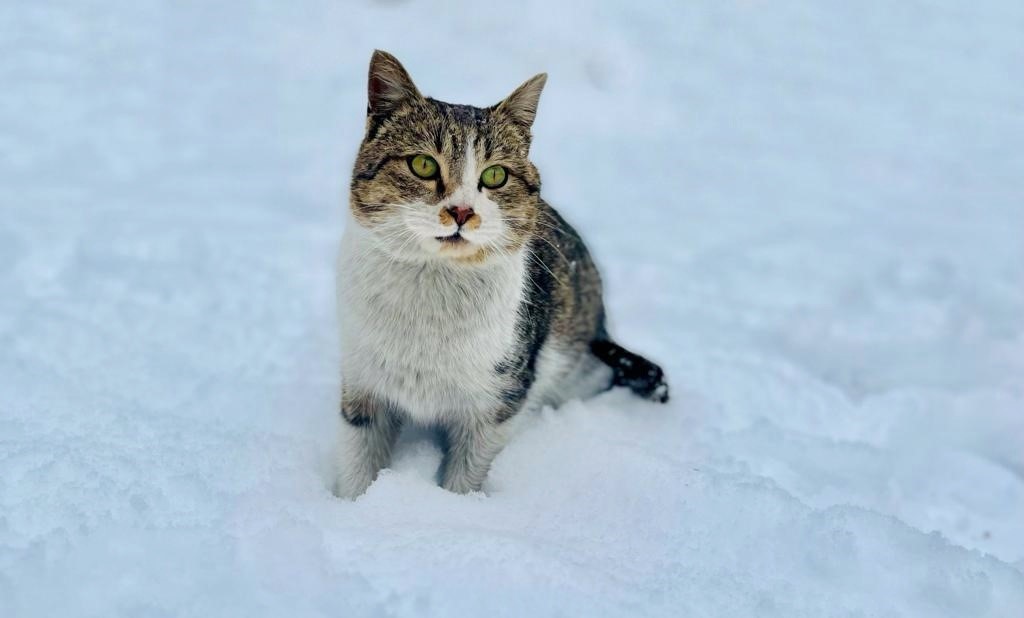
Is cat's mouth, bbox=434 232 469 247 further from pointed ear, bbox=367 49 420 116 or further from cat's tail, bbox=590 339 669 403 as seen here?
cat's tail, bbox=590 339 669 403

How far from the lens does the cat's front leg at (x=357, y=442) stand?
268 cm

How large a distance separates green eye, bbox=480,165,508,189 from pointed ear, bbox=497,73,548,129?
0.22 meters

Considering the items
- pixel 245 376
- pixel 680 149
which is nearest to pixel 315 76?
pixel 680 149

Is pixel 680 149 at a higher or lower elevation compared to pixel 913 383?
higher

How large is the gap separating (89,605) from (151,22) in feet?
17.2

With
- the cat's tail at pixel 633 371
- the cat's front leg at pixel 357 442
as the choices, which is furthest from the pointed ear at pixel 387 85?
the cat's tail at pixel 633 371

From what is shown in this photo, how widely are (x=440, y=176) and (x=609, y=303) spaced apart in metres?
1.96

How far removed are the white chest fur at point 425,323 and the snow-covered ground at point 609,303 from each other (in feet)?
1.01

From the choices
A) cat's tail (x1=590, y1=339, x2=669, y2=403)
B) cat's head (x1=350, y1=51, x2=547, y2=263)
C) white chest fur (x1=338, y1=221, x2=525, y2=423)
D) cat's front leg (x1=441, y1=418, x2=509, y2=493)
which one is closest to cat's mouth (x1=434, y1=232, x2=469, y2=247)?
cat's head (x1=350, y1=51, x2=547, y2=263)

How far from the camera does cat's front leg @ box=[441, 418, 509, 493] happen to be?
269cm

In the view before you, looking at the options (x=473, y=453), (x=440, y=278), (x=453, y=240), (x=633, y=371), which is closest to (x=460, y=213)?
(x=453, y=240)

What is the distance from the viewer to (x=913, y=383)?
369cm

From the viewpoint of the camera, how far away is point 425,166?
7.68ft

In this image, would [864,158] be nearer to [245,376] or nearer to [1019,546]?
[1019,546]
